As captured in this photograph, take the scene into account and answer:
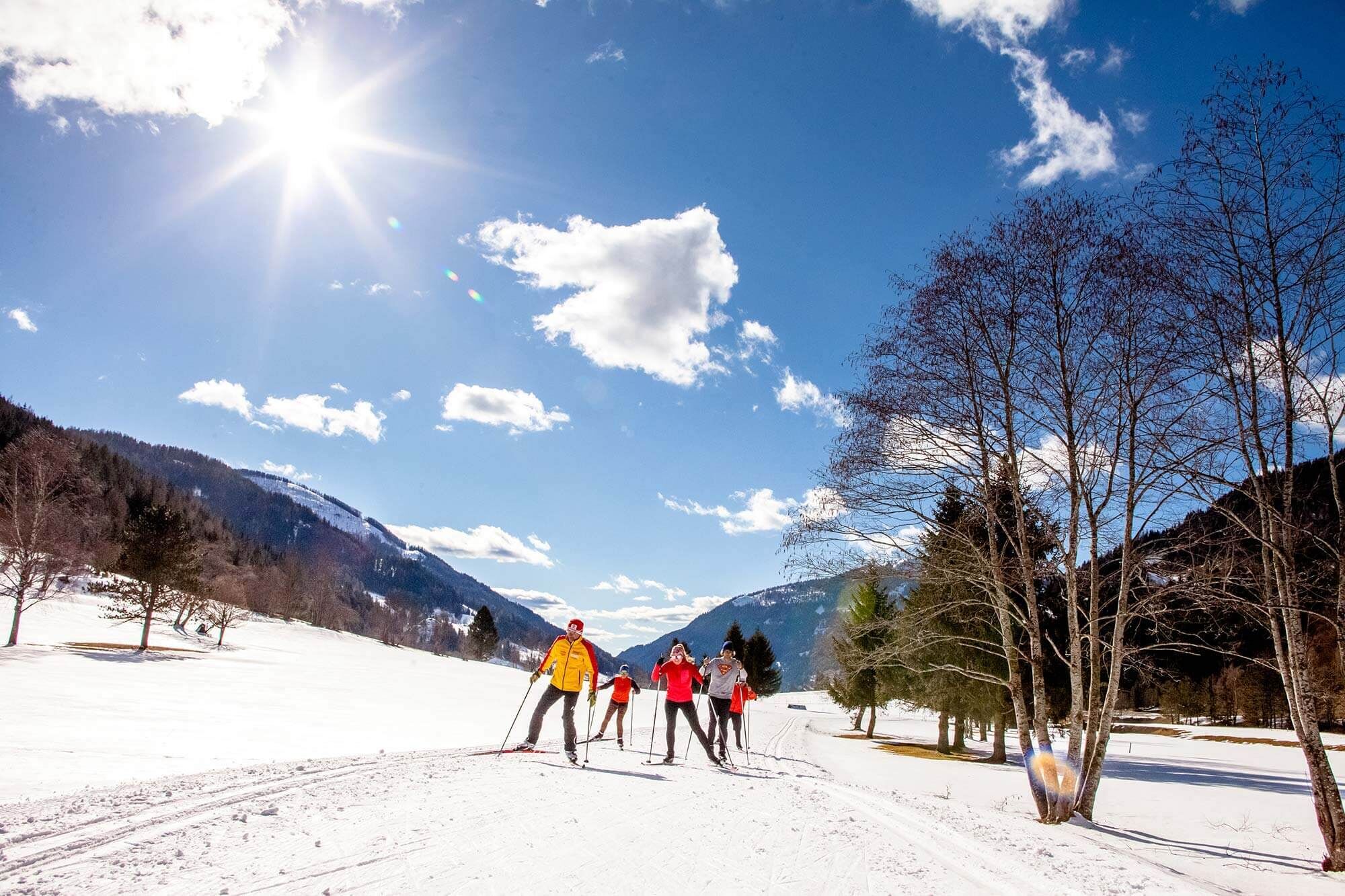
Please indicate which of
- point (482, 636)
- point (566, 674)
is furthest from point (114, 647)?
point (482, 636)

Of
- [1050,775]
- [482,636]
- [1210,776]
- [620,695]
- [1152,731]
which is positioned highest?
[1050,775]

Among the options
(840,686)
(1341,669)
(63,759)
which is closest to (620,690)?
(63,759)

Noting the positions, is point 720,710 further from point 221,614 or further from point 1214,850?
point 221,614

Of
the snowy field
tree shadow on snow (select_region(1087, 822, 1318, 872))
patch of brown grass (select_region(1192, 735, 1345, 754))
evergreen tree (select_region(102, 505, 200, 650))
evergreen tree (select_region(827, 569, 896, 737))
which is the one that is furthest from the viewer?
patch of brown grass (select_region(1192, 735, 1345, 754))

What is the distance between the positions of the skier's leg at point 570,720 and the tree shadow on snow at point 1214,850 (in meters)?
7.58

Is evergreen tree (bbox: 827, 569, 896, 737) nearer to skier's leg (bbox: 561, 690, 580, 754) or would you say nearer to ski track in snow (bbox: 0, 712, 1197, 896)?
ski track in snow (bbox: 0, 712, 1197, 896)

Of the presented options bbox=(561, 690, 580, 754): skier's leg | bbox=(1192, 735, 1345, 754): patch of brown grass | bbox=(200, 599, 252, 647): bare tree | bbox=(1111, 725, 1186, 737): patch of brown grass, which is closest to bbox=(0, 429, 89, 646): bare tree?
bbox=(200, 599, 252, 647): bare tree

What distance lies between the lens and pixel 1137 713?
69.2m

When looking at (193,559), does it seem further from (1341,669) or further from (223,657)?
(1341,669)

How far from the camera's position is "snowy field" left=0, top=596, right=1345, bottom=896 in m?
3.91

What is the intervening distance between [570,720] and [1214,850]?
984 cm

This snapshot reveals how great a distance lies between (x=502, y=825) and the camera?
5.03 metres

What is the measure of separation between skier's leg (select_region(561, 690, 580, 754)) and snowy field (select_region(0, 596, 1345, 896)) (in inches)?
20.8

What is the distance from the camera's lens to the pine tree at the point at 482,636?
9838 cm
